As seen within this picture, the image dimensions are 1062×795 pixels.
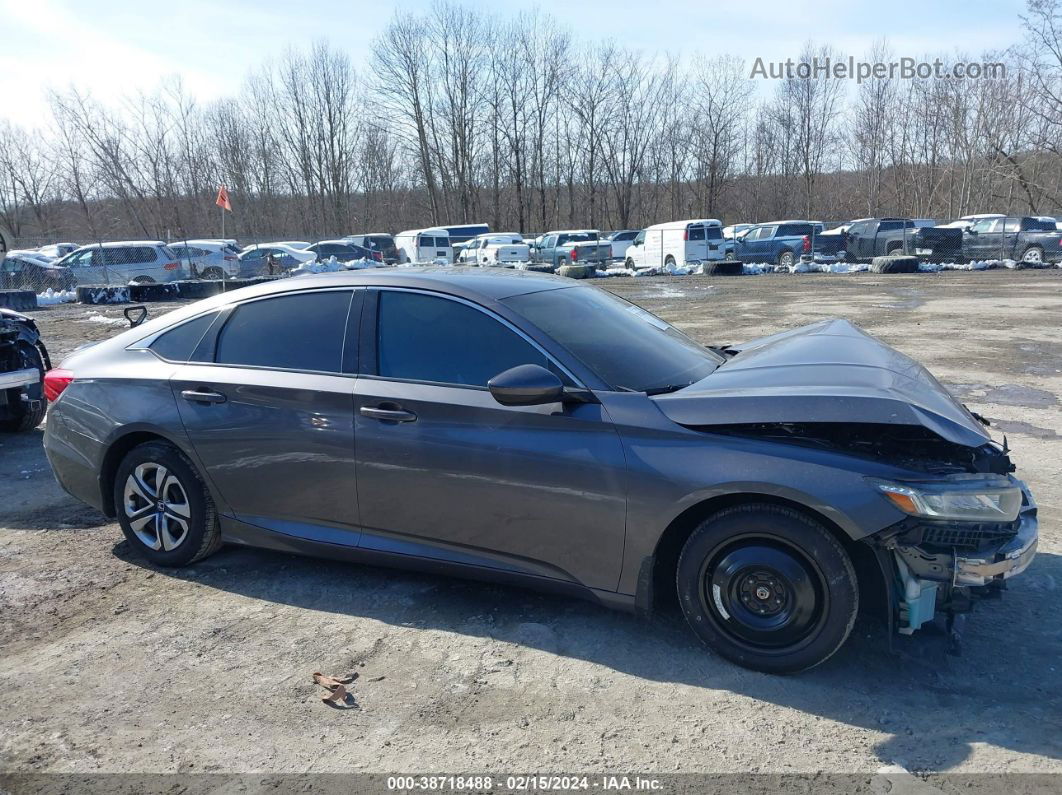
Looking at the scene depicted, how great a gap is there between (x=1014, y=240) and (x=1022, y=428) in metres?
24.7

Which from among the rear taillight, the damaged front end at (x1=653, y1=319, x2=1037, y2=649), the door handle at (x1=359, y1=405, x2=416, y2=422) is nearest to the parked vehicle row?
the rear taillight

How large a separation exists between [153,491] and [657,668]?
296cm

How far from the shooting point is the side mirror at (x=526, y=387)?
3.21 meters

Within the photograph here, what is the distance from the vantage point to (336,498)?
152 inches

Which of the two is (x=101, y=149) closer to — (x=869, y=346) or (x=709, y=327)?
(x=709, y=327)

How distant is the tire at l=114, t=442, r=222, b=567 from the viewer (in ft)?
14.0

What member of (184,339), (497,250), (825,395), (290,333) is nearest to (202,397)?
(184,339)

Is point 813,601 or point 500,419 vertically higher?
point 500,419

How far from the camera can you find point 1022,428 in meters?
6.71

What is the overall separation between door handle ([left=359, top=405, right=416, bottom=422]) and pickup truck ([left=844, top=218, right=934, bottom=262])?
96.2 feet

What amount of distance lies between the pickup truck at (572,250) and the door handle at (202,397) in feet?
93.7

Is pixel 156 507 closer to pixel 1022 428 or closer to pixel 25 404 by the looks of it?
pixel 25 404

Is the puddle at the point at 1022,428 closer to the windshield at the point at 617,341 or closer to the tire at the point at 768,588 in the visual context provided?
the windshield at the point at 617,341

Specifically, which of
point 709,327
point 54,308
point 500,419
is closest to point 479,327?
point 500,419
